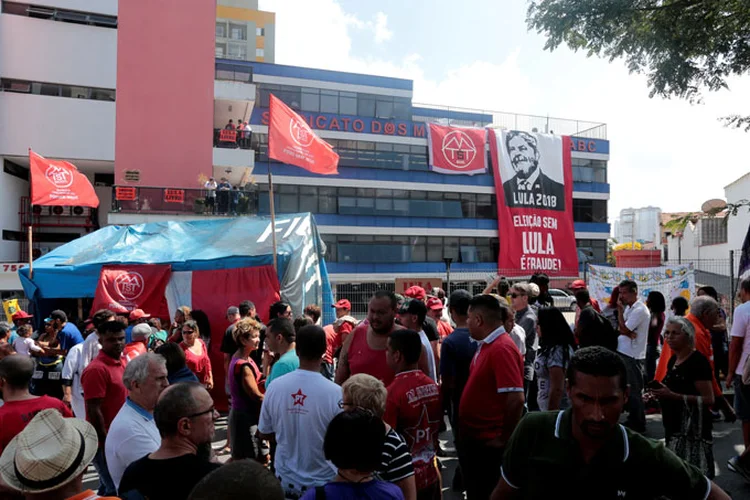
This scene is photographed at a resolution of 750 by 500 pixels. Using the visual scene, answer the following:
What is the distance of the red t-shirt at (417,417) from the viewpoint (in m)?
3.32

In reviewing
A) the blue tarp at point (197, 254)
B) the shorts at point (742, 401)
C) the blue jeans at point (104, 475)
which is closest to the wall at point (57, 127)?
the blue tarp at point (197, 254)

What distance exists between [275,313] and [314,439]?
13.0 ft

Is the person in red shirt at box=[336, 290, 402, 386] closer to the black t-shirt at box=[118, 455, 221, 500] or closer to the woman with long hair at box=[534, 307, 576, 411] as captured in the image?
the woman with long hair at box=[534, 307, 576, 411]

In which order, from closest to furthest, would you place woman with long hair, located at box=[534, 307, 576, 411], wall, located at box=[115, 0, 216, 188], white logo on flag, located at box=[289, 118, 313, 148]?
woman with long hair, located at box=[534, 307, 576, 411] → white logo on flag, located at box=[289, 118, 313, 148] → wall, located at box=[115, 0, 216, 188]

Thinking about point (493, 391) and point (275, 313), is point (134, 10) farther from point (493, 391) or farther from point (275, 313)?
point (493, 391)

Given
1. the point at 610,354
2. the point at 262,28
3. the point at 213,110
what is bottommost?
the point at 610,354

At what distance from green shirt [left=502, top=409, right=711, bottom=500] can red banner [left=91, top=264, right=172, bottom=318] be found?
9.68 m

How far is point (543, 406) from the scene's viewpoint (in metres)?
5.39

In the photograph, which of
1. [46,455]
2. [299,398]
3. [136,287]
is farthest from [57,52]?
[46,455]

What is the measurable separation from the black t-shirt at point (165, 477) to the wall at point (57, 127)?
22.0m

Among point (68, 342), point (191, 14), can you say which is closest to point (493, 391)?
point (68, 342)

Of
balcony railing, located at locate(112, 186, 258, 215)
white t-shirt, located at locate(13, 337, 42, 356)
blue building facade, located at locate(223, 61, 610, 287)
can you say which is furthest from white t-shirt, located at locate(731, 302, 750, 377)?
blue building facade, located at locate(223, 61, 610, 287)

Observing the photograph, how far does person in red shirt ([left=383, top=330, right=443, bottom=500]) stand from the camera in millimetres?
3320

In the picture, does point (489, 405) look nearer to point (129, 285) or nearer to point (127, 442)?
point (127, 442)
